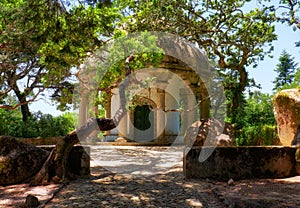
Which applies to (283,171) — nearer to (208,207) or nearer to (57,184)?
(208,207)

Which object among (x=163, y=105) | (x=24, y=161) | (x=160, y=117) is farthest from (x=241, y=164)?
(x=163, y=105)

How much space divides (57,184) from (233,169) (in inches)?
167

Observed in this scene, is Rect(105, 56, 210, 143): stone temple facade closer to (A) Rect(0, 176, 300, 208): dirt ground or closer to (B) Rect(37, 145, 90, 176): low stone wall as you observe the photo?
(B) Rect(37, 145, 90, 176): low stone wall

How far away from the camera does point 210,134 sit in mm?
11945

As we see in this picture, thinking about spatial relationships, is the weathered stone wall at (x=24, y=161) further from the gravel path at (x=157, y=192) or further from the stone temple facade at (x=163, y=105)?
the stone temple facade at (x=163, y=105)

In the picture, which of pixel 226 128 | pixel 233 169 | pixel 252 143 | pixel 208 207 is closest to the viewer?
pixel 208 207

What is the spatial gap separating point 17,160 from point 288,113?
911 centimetres

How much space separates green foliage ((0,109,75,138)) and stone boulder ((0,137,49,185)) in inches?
397

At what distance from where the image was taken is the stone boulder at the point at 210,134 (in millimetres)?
11547

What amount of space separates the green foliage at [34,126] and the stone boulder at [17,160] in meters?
10.1

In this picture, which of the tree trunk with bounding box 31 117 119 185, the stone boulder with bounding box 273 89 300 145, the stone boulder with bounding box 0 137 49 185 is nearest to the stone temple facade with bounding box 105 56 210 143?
the stone boulder with bounding box 273 89 300 145

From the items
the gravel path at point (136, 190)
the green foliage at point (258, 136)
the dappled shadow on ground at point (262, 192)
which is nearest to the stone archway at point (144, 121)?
the green foliage at point (258, 136)

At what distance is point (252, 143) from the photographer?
15.0 meters

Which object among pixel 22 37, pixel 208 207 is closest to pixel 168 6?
pixel 22 37
